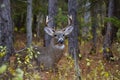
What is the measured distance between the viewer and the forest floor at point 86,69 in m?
6.46

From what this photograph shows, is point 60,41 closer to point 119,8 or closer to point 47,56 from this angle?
point 47,56

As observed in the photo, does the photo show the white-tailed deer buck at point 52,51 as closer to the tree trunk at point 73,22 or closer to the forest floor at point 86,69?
the forest floor at point 86,69

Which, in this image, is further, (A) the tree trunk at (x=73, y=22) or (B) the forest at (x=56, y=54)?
(A) the tree trunk at (x=73, y=22)

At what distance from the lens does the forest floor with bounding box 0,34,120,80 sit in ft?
21.2

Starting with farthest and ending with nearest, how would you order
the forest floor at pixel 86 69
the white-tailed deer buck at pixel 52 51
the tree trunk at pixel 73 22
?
the tree trunk at pixel 73 22 → the white-tailed deer buck at pixel 52 51 → the forest floor at pixel 86 69

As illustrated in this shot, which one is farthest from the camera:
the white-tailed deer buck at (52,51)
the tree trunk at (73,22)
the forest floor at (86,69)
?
the tree trunk at (73,22)

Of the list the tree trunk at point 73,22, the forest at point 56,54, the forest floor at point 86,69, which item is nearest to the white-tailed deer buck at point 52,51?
the forest at point 56,54

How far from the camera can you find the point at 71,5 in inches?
425

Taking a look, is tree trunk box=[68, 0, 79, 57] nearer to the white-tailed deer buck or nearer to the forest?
the forest

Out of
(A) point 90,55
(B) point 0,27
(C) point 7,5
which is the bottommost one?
(A) point 90,55

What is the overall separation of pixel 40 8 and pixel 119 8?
24.9 feet

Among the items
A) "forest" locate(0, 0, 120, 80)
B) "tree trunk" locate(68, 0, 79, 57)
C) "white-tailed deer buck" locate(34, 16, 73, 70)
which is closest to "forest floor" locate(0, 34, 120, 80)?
"forest" locate(0, 0, 120, 80)

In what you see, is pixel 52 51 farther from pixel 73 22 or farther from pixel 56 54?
pixel 73 22

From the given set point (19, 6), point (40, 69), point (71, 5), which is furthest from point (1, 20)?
point (19, 6)
